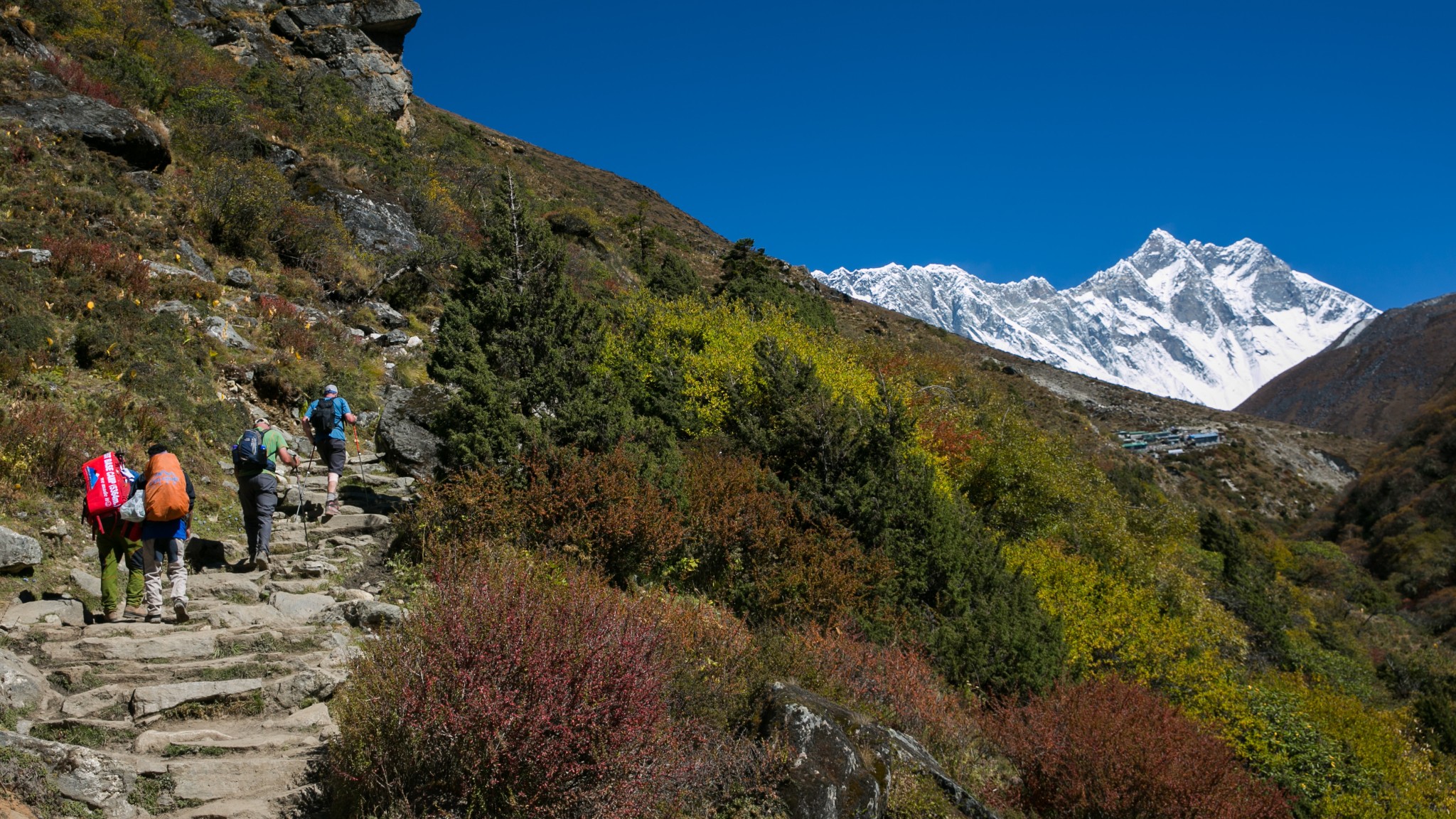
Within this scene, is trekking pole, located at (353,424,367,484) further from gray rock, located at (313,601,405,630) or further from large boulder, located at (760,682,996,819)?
large boulder, located at (760,682,996,819)

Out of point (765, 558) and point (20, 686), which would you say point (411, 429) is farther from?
point (20, 686)

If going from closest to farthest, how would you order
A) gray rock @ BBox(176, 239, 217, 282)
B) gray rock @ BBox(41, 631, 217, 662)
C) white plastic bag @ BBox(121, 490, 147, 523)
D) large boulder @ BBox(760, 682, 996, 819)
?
gray rock @ BBox(41, 631, 217, 662)
large boulder @ BBox(760, 682, 996, 819)
white plastic bag @ BBox(121, 490, 147, 523)
gray rock @ BBox(176, 239, 217, 282)

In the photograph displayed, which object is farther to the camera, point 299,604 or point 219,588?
point 219,588

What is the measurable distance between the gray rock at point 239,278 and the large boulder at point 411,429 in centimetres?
709

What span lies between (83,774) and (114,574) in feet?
10.8

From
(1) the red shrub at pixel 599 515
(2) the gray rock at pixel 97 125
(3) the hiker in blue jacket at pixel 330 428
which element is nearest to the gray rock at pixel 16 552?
(3) the hiker in blue jacket at pixel 330 428

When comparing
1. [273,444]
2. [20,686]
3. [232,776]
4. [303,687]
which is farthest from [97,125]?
[232,776]

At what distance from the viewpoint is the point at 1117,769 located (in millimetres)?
9898

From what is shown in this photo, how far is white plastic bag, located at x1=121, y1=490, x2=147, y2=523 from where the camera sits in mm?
7551

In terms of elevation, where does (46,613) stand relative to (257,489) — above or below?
below

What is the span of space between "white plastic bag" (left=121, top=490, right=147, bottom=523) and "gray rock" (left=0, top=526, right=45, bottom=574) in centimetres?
118

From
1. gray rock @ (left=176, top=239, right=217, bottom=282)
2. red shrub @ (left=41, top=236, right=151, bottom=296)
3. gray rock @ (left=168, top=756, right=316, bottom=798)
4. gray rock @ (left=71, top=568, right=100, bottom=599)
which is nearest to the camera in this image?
gray rock @ (left=168, top=756, right=316, bottom=798)

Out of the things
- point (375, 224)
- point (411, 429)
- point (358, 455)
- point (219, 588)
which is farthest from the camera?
point (375, 224)

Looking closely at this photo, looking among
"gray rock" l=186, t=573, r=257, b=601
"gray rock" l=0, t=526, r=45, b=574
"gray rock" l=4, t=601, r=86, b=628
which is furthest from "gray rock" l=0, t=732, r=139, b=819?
"gray rock" l=186, t=573, r=257, b=601
